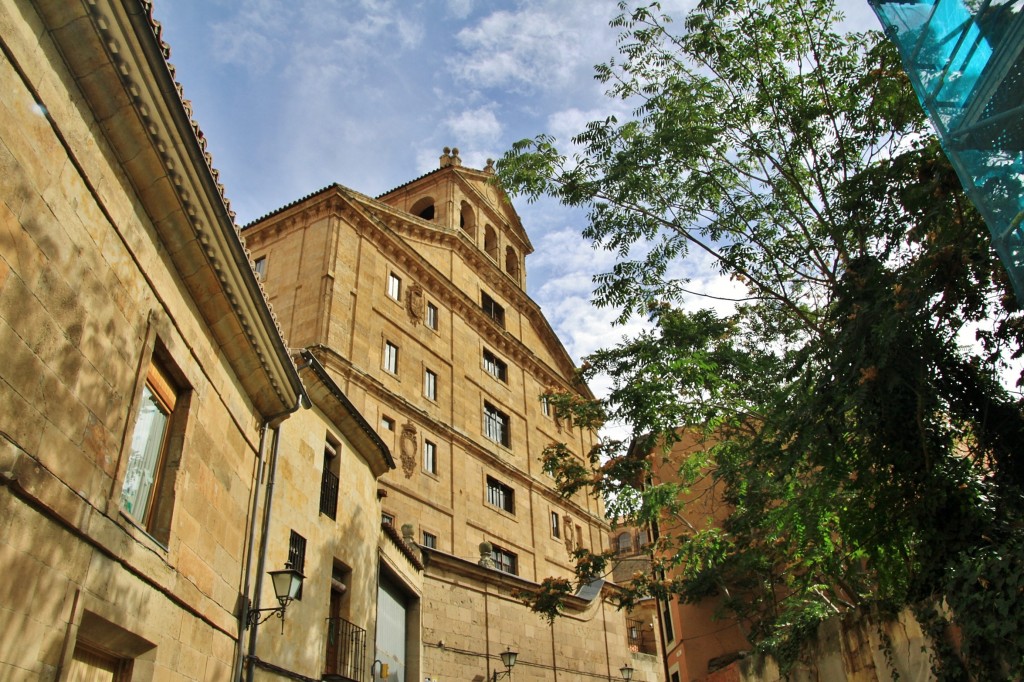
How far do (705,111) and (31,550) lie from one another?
1170 centimetres

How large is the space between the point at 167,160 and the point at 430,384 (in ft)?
58.4

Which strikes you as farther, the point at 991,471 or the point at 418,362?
the point at 418,362

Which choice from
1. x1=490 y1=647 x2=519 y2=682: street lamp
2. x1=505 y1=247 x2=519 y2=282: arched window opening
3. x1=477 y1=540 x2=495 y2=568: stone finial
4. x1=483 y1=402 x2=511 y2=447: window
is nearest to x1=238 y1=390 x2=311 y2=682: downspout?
x1=490 y1=647 x2=519 y2=682: street lamp

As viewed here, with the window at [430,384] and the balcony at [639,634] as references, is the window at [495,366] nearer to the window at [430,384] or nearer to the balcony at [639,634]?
the window at [430,384]

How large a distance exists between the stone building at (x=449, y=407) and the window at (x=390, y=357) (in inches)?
1.8

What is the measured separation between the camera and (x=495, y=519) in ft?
78.0

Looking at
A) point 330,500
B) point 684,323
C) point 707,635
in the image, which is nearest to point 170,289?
point 330,500

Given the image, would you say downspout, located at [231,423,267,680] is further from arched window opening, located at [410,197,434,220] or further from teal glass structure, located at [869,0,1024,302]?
arched window opening, located at [410,197,434,220]

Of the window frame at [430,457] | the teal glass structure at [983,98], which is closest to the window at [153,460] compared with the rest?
the teal glass structure at [983,98]

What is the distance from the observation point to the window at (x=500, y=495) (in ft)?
80.0

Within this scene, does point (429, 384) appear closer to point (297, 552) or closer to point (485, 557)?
point (485, 557)

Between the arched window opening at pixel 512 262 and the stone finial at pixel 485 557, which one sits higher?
the arched window opening at pixel 512 262

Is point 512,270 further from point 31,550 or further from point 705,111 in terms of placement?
point 31,550

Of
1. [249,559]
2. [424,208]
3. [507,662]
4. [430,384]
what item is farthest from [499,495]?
[249,559]
